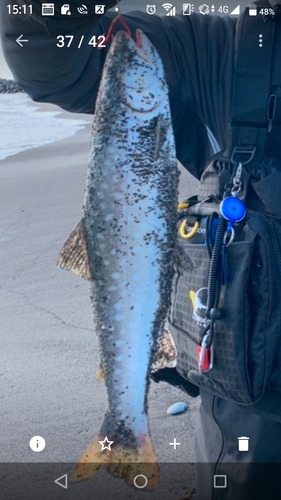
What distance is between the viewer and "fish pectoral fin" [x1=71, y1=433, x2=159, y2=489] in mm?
1929

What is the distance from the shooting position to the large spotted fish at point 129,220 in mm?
1718

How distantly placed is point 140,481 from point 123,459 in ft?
0.48

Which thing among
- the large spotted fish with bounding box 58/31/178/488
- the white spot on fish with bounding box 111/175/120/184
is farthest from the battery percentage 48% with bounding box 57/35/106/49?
the white spot on fish with bounding box 111/175/120/184

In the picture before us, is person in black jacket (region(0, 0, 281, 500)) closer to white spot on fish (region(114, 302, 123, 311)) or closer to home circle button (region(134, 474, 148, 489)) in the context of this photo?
home circle button (region(134, 474, 148, 489))

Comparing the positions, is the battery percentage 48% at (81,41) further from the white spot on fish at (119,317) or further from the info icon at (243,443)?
the info icon at (243,443)

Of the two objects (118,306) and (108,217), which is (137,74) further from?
(118,306)

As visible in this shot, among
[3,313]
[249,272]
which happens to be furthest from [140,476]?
[3,313]

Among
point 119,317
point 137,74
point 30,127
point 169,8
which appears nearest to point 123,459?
point 119,317

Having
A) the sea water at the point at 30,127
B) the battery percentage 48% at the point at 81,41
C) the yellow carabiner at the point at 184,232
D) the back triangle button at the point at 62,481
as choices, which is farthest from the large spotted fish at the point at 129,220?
the sea water at the point at 30,127

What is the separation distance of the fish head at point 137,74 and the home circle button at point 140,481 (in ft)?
3.08

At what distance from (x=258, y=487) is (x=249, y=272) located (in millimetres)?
705

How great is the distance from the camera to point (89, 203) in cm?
178

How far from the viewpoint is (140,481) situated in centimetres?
205

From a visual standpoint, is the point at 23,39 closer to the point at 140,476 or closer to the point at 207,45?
the point at 207,45
